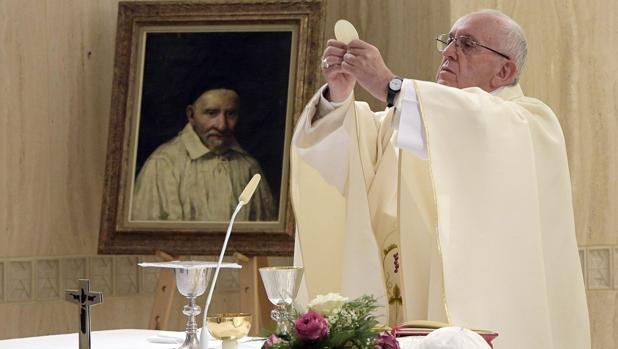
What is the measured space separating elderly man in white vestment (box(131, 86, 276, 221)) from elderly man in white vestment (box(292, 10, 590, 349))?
127cm

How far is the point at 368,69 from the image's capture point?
398 centimetres

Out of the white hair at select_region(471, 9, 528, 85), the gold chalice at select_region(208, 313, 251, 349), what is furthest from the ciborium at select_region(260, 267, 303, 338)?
the white hair at select_region(471, 9, 528, 85)

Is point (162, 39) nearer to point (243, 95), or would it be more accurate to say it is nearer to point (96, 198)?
point (243, 95)

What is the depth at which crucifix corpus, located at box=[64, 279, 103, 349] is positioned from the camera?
2773mm

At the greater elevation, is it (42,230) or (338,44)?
(338,44)

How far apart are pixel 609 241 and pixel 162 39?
2.48m

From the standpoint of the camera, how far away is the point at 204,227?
5770 millimetres

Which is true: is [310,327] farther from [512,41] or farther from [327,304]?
[512,41]

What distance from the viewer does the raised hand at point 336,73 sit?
4.07m

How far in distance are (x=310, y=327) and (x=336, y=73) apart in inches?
82.7

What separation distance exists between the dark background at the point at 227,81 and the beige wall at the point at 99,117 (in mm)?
487

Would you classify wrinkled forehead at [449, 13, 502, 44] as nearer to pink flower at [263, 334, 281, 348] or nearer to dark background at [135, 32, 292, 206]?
dark background at [135, 32, 292, 206]

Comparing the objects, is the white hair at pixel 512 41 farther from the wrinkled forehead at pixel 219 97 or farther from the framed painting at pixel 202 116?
the wrinkled forehead at pixel 219 97

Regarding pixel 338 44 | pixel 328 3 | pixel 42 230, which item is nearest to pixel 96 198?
pixel 42 230
